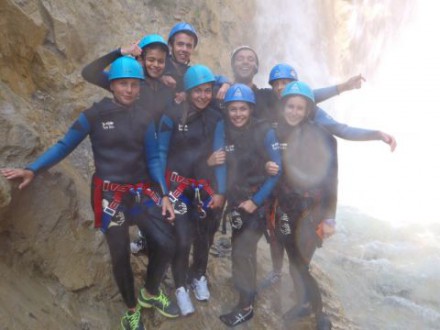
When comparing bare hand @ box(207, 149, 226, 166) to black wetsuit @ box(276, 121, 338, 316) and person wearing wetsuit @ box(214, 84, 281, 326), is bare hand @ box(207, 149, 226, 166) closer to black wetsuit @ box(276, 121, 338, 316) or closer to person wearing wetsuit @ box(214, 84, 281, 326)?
person wearing wetsuit @ box(214, 84, 281, 326)

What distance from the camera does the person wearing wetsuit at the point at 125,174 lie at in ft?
12.0

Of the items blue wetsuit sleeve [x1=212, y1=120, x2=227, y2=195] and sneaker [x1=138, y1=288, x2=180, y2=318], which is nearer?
sneaker [x1=138, y1=288, x2=180, y2=318]

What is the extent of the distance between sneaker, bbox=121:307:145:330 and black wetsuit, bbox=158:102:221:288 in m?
0.50

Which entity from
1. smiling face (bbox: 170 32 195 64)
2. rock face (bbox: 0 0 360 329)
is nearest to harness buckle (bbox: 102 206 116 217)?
rock face (bbox: 0 0 360 329)

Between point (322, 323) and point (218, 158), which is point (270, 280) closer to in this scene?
point (322, 323)

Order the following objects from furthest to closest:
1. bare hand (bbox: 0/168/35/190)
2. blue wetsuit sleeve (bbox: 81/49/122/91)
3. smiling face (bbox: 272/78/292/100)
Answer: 1. smiling face (bbox: 272/78/292/100)
2. blue wetsuit sleeve (bbox: 81/49/122/91)
3. bare hand (bbox: 0/168/35/190)

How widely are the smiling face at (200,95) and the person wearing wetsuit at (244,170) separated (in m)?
0.21

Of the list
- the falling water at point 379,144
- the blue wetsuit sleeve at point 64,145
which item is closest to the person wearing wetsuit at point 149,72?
the blue wetsuit sleeve at point 64,145

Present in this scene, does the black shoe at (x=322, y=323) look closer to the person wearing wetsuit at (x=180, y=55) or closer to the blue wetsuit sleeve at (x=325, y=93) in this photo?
the blue wetsuit sleeve at (x=325, y=93)

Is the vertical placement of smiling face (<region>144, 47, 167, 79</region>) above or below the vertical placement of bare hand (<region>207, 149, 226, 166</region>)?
above

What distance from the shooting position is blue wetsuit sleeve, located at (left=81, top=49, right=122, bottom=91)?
3.91m

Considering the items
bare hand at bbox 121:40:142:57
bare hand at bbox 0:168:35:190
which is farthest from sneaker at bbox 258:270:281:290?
bare hand at bbox 121:40:142:57

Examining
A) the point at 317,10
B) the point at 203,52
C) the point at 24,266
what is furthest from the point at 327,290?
the point at 317,10

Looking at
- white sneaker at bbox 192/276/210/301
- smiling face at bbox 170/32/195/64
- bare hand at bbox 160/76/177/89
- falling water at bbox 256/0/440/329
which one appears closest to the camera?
bare hand at bbox 160/76/177/89
